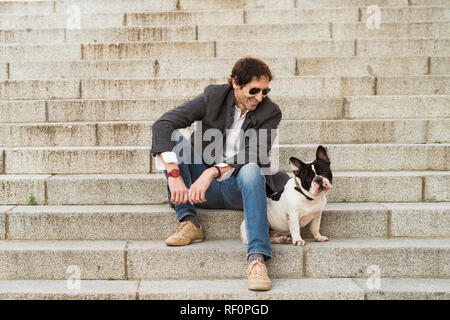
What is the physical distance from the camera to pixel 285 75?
220 inches

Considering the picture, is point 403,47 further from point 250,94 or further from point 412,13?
Answer: point 250,94

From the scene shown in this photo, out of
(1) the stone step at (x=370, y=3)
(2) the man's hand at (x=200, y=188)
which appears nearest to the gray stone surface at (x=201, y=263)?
(2) the man's hand at (x=200, y=188)

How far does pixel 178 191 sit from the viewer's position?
3299mm

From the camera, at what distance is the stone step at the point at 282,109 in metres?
4.90

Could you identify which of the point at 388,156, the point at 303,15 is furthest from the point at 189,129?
the point at 303,15

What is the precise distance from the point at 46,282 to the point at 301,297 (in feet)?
6.23

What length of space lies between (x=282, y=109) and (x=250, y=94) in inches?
63.4

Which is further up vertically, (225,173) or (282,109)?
(282,109)

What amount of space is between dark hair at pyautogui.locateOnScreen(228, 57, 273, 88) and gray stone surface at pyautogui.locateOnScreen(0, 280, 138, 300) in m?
1.74

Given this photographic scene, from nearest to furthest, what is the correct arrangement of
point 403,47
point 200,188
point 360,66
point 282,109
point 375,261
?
point 200,188 → point 375,261 → point 282,109 → point 360,66 → point 403,47

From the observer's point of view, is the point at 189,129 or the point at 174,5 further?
the point at 174,5

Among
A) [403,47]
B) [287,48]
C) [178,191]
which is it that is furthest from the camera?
[287,48]

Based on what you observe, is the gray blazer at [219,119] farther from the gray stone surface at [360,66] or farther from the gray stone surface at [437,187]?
the gray stone surface at [360,66]
